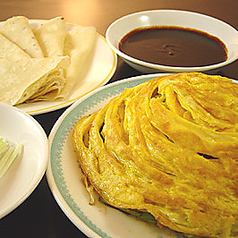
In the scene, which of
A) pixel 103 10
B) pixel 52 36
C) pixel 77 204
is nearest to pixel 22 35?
pixel 52 36

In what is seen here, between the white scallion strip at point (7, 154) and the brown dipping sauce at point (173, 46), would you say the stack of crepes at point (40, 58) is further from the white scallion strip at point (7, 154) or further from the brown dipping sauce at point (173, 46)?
the white scallion strip at point (7, 154)

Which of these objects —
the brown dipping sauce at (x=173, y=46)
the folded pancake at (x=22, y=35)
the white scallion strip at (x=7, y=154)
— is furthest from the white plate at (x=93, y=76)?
the white scallion strip at (x=7, y=154)

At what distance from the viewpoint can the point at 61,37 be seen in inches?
104

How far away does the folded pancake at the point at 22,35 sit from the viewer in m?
2.48

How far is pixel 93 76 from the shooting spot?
93.4 inches

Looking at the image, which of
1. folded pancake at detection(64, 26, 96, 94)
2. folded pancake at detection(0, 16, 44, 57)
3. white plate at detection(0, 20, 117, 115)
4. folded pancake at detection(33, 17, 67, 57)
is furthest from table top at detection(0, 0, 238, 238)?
folded pancake at detection(0, 16, 44, 57)

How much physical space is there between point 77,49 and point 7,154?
4.06 feet

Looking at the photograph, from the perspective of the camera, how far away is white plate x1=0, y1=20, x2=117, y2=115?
80.1 inches

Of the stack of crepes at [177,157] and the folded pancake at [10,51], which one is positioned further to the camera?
the folded pancake at [10,51]

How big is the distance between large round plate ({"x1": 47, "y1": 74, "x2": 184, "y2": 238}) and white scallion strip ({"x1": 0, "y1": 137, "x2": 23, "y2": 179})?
0.52ft

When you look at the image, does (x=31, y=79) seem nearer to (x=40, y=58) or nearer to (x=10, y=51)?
(x=40, y=58)

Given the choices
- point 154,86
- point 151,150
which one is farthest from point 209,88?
point 151,150

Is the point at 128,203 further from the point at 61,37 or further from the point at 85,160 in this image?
the point at 61,37

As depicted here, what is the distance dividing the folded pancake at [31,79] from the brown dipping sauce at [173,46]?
555 millimetres
